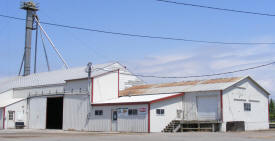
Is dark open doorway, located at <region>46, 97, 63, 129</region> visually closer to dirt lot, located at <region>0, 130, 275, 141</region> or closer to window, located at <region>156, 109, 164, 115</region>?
window, located at <region>156, 109, 164, 115</region>

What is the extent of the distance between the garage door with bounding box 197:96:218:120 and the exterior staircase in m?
Result: 2.17

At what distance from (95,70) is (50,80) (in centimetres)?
763

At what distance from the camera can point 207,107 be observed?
118ft

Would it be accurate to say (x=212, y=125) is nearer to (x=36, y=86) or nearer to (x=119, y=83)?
(x=119, y=83)

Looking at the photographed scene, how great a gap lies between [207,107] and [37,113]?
801 inches

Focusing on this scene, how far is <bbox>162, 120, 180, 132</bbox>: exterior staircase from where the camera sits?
35.5 meters

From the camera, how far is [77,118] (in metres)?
A: 40.5

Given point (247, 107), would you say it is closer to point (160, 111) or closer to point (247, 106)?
point (247, 106)

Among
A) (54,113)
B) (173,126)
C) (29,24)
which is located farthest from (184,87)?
(29,24)

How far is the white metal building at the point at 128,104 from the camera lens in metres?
35.3

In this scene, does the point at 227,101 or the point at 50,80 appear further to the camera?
the point at 50,80

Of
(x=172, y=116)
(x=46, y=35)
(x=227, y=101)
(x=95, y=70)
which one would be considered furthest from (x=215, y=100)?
(x=46, y=35)

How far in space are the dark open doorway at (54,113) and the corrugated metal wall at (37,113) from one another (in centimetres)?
50

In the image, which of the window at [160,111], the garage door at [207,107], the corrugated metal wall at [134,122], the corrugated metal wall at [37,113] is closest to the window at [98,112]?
the corrugated metal wall at [134,122]
